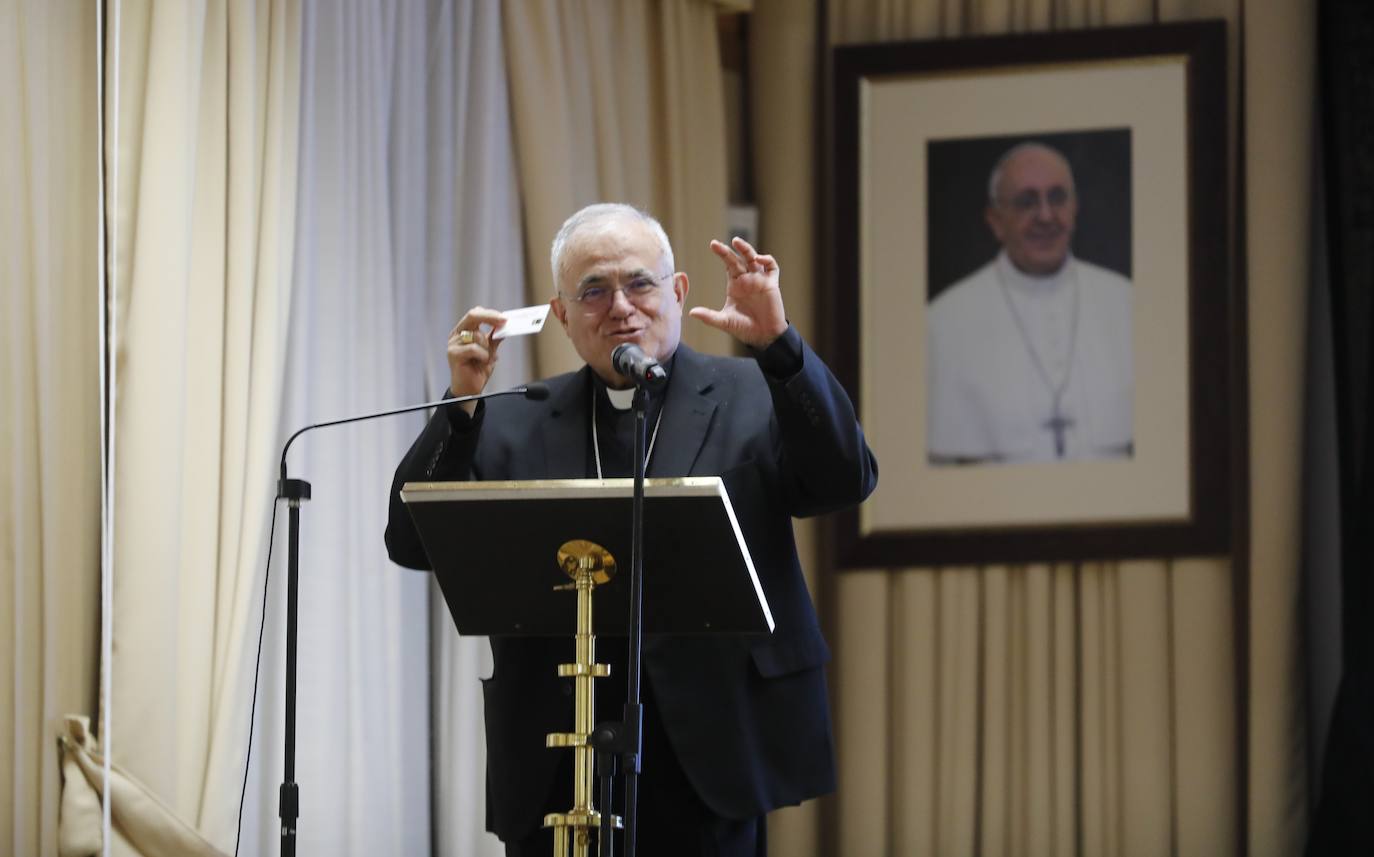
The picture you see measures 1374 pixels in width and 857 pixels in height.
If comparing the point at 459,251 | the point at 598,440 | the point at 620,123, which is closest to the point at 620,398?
the point at 598,440

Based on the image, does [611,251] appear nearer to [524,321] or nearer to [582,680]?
[524,321]

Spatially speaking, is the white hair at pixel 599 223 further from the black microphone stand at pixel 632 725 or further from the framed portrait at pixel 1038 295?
the framed portrait at pixel 1038 295

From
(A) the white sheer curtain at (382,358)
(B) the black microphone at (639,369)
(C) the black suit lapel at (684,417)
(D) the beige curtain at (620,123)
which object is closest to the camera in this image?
(B) the black microphone at (639,369)

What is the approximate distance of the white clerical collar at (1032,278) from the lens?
462 centimetres

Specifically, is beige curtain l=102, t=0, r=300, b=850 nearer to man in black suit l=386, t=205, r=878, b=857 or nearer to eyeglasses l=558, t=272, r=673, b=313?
man in black suit l=386, t=205, r=878, b=857

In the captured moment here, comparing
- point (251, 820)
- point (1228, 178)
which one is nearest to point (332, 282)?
point (251, 820)

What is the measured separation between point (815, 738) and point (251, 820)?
4.52ft

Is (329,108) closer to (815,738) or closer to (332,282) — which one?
(332,282)

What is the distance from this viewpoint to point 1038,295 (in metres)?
4.64

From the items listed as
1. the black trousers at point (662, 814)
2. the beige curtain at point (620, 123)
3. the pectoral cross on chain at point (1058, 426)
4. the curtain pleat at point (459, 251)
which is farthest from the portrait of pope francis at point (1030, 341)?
the black trousers at point (662, 814)

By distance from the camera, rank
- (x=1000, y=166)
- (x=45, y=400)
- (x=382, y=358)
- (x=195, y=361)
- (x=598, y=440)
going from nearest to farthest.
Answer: (x=598, y=440), (x=45, y=400), (x=195, y=361), (x=382, y=358), (x=1000, y=166)

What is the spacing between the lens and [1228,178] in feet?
14.8

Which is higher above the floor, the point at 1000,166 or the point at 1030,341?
the point at 1000,166

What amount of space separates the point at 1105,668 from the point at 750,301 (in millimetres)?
2485
